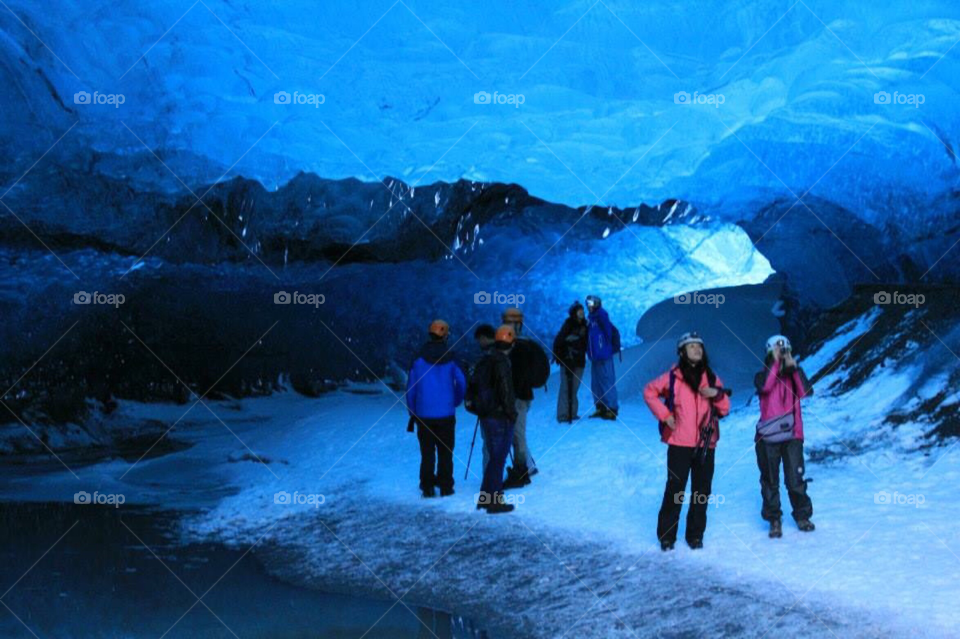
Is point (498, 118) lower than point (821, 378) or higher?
higher

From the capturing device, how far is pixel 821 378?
12539 millimetres

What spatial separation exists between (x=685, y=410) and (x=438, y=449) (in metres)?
3.12

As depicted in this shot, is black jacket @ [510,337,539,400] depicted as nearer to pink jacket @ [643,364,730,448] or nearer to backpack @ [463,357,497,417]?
backpack @ [463,357,497,417]

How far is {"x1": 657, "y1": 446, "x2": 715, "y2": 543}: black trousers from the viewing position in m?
7.23

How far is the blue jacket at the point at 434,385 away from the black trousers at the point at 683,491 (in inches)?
101

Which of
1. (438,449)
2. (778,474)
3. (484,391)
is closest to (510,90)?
(438,449)

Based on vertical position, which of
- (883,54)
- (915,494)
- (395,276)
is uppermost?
(883,54)

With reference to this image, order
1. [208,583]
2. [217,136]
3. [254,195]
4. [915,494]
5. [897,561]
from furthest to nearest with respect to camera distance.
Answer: [254,195], [217,136], [915,494], [208,583], [897,561]

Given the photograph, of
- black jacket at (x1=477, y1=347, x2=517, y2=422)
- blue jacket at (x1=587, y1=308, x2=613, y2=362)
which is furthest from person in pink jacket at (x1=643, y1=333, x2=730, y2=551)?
blue jacket at (x1=587, y1=308, x2=613, y2=362)

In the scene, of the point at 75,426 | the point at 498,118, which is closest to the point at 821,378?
the point at 498,118

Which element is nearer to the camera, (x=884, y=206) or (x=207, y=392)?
(x=884, y=206)

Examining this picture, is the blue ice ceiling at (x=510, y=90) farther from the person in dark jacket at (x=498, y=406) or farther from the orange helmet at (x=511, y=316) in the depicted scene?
the person in dark jacket at (x=498, y=406)

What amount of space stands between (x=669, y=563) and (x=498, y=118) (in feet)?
30.0

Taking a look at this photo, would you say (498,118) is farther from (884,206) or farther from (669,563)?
(669,563)
